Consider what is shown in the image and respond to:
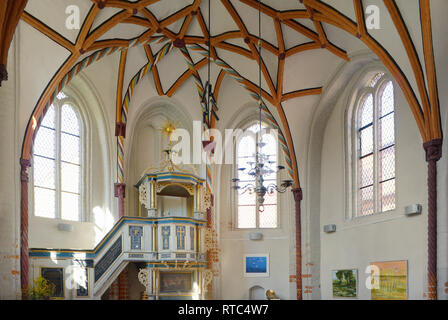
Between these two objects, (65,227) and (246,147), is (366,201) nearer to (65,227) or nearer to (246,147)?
(246,147)

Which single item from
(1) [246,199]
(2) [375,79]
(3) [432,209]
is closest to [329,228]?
(1) [246,199]

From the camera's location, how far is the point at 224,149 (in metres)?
18.2

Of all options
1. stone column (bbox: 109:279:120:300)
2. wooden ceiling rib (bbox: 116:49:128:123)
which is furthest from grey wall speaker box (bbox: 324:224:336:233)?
wooden ceiling rib (bbox: 116:49:128:123)

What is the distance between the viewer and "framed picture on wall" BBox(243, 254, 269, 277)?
55.9 feet

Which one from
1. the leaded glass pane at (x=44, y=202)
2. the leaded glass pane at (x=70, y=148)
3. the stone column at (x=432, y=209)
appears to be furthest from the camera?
the leaded glass pane at (x=70, y=148)

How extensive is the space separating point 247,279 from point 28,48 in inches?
384

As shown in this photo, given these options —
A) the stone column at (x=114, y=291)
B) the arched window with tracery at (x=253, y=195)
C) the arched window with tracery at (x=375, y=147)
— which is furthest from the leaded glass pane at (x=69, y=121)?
the arched window with tracery at (x=375, y=147)

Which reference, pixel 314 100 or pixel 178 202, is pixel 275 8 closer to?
pixel 314 100

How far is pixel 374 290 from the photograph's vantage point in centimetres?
1311

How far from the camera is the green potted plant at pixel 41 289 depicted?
1198cm

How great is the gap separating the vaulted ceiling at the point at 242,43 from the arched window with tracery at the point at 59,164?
153 centimetres

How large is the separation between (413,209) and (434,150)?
152 cm

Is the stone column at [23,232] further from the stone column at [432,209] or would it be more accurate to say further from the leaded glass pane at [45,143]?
the stone column at [432,209]

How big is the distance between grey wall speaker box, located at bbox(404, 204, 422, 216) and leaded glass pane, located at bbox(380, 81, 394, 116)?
2.86 metres
